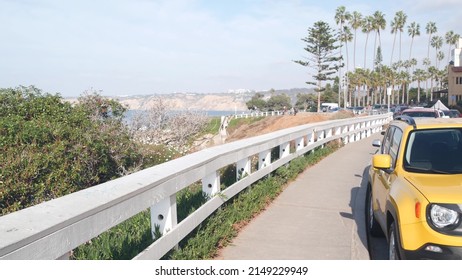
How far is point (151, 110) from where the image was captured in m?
19.9

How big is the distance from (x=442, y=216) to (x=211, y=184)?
3.03 m

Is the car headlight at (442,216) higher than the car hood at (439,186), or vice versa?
the car hood at (439,186)

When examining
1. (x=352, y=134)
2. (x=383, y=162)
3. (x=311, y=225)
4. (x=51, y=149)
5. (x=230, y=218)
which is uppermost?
(x=383, y=162)

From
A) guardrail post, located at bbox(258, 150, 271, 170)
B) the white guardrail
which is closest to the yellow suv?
the white guardrail

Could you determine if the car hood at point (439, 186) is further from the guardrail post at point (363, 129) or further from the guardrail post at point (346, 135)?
the guardrail post at point (363, 129)

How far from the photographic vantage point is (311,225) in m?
6.91

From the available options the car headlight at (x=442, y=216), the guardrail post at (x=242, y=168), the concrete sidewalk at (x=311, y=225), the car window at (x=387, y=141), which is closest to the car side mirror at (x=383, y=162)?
the concrete sidewalk at (x=311, y=225)

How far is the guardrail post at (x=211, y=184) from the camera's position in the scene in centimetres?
626

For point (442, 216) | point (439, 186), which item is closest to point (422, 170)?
point (439, 186)

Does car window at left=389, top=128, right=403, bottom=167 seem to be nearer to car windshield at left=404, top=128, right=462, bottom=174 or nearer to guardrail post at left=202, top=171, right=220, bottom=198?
car windshield at left=404, top=128, right=462, bottom=174

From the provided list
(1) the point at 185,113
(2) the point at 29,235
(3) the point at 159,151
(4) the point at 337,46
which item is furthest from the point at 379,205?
(4) the point at 337,46

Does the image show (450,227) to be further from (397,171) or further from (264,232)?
(264,232)

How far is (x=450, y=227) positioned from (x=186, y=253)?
8.07 ft

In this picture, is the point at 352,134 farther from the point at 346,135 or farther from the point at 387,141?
→ the point at 387,141
